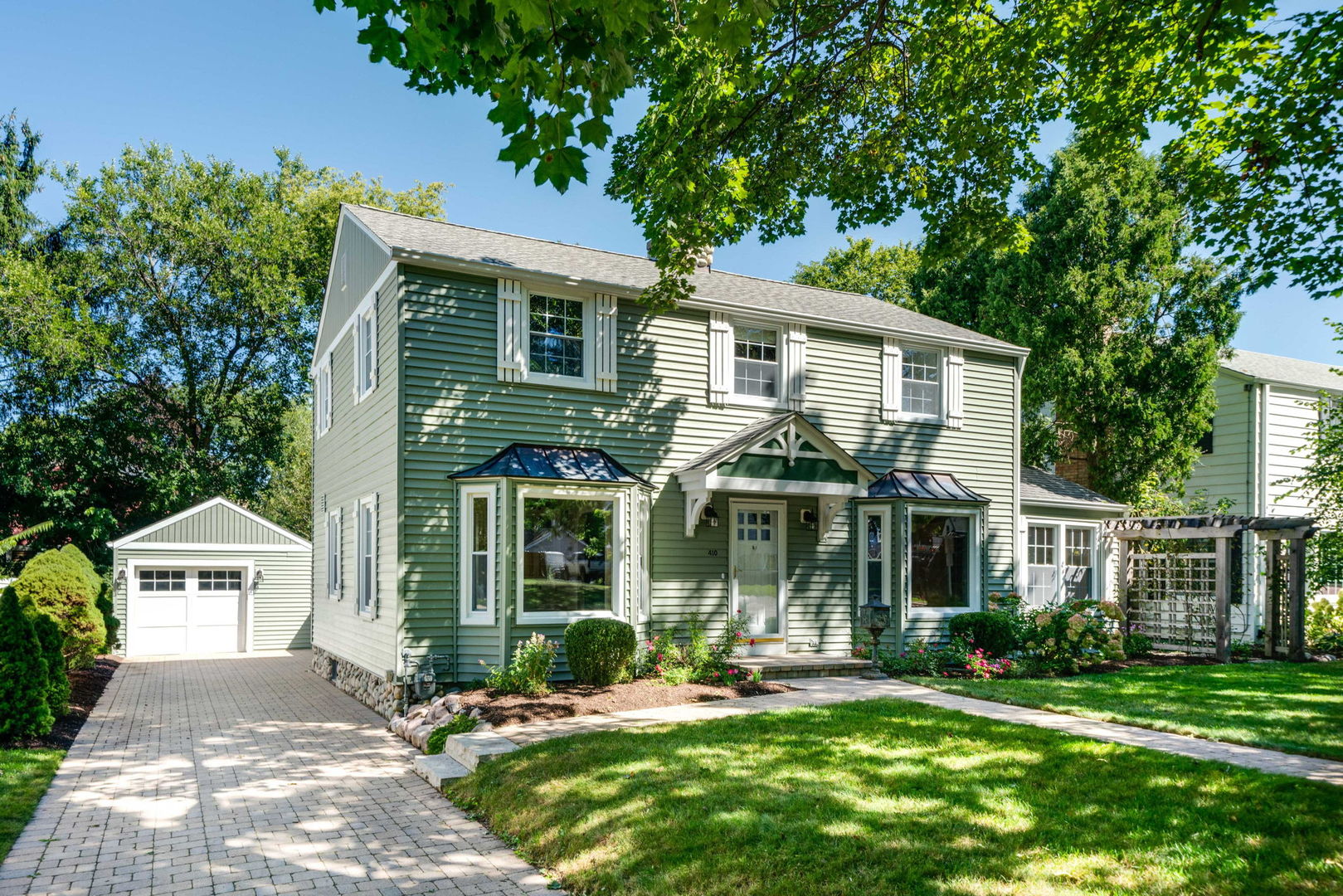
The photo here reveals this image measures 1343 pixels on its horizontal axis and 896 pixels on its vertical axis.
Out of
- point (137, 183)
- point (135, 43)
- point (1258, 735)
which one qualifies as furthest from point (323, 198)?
point (1258, 735)

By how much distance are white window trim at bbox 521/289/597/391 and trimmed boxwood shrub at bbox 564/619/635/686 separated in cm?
316

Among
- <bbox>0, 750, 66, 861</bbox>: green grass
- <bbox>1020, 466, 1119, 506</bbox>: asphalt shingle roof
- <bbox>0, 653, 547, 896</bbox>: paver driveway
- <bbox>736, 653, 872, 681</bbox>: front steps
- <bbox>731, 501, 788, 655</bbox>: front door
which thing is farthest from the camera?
<bbox>1020, 466, 1119, 506</bbox>: asphalt shingle roof

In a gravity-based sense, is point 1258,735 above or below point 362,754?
above

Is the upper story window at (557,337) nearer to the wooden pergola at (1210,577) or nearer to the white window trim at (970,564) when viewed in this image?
the white window trim at (970,564)

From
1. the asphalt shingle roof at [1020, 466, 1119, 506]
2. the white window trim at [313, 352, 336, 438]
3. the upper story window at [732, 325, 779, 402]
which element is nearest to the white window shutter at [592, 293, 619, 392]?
the upper story window at [732, 325, 779, 402]

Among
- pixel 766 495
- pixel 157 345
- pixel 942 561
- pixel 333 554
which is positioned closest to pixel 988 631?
pixel 942 561

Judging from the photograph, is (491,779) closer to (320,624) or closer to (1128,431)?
(320,624)

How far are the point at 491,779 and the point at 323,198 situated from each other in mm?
23580

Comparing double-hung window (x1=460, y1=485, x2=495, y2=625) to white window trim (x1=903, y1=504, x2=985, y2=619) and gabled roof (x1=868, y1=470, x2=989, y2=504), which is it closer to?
gabled roof (x1=868, y1=470, x2=989, y2=504)

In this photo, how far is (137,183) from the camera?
23.4 metres

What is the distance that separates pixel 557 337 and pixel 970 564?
7.52 metres

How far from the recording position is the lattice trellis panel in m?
15.1

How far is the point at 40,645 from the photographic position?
355 inches

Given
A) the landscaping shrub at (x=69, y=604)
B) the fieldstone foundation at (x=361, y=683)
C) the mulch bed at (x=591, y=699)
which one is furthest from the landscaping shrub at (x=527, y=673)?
the landscaping shrub at (x=69, y=604)
